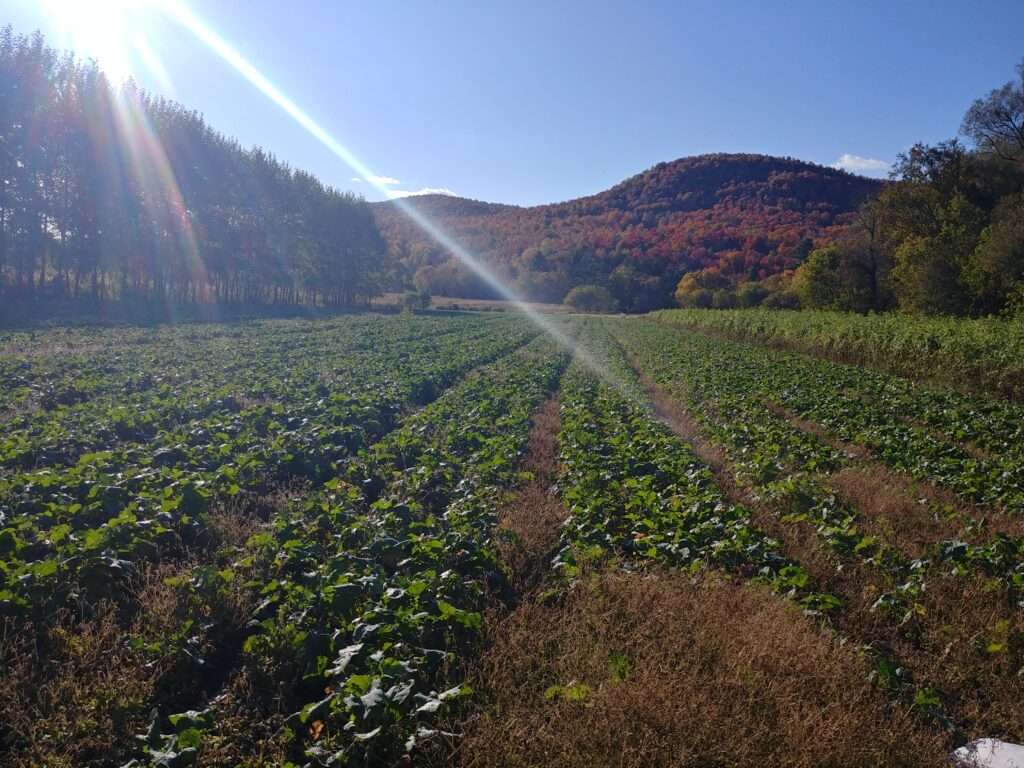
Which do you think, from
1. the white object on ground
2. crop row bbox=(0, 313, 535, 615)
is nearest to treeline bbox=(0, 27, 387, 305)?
crop row bbox=(0, 313, 535, 615)

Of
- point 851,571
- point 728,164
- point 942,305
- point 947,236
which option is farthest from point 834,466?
point 728,164

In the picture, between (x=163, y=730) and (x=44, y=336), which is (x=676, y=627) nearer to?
(x=163, y=730)

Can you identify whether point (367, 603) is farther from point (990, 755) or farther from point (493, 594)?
point (990, 755)

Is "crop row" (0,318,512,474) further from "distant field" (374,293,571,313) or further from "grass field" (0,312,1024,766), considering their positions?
"distant field" (374,293,571,313)

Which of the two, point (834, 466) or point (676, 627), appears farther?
point (834, 466)

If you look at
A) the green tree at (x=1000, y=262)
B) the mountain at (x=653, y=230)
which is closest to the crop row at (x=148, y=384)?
the green tree at (x=1000, y=262)

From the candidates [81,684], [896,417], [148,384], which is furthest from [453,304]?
[81,684]

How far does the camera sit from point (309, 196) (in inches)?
2859

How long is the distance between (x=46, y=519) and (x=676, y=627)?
7.11m

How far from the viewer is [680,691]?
13.0 feet

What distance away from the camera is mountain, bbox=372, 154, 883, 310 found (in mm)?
119375

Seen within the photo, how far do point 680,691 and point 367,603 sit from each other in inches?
102

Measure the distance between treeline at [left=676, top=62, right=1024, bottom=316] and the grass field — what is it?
30.7m

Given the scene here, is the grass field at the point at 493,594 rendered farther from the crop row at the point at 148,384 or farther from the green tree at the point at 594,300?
the green tree at the point at 594,300
